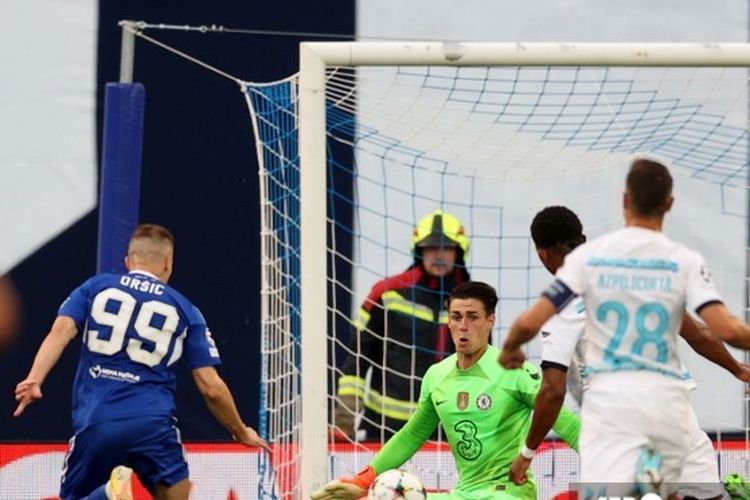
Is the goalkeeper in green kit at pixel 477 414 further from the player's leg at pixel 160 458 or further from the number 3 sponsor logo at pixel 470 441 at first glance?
the player's leg at pixel 160 458

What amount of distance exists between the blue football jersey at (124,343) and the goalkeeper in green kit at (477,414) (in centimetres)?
106

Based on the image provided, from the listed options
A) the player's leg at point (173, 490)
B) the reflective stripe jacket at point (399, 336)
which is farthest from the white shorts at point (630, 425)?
the reflective stripe jacket at point (399, 336)

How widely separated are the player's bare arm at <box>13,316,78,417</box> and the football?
5.00ft

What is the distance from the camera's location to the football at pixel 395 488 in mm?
8422

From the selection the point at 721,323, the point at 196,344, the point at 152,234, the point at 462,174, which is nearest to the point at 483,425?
the point at 196,344

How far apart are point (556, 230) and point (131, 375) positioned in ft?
6.70

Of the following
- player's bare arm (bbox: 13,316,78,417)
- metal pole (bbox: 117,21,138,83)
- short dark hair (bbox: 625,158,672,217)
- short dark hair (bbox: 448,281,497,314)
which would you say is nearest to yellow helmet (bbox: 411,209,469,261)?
short dark hair (bbox: 448,281,497,314)

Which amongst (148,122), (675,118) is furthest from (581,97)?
(148,122)

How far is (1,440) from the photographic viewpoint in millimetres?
11852

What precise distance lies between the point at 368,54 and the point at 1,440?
4459 millimetres

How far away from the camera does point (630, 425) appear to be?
678 centimetres

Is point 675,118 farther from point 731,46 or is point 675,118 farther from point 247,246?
point 247,246

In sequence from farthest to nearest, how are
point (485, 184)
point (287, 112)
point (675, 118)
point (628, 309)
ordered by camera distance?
point (485, 184), point (675, 118), point (287, 112), point (628, 309)

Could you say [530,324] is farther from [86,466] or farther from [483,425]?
[86,466]
